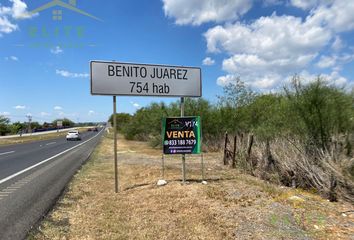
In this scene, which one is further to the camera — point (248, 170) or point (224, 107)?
point (224, 107)

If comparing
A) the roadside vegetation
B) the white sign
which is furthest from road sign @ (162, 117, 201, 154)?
the roadside vegetation

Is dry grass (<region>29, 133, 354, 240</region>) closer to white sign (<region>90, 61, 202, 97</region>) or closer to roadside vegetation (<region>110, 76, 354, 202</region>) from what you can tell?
roadside vegetation (<region>110, 76, 354, 202</region>)

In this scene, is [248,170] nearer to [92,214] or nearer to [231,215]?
[231,215]

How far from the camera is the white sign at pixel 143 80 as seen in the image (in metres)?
7.98

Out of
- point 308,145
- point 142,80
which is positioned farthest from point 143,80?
point 308,145

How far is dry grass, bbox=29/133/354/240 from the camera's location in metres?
4.83

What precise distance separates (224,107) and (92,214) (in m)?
15.6

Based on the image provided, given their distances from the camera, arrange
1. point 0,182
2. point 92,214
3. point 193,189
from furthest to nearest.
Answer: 1. point 0,182
2. point 193,189
3. point 92,214

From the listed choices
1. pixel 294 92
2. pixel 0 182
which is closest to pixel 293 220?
pixel 294 92

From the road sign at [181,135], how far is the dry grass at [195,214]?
3.25 ft

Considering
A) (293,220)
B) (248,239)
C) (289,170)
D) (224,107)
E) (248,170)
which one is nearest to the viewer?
(248,239)

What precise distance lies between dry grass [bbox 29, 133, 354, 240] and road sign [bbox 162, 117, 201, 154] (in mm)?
992

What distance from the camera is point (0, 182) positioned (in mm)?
9648

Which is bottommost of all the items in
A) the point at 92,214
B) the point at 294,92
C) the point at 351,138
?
the point at 92,214
